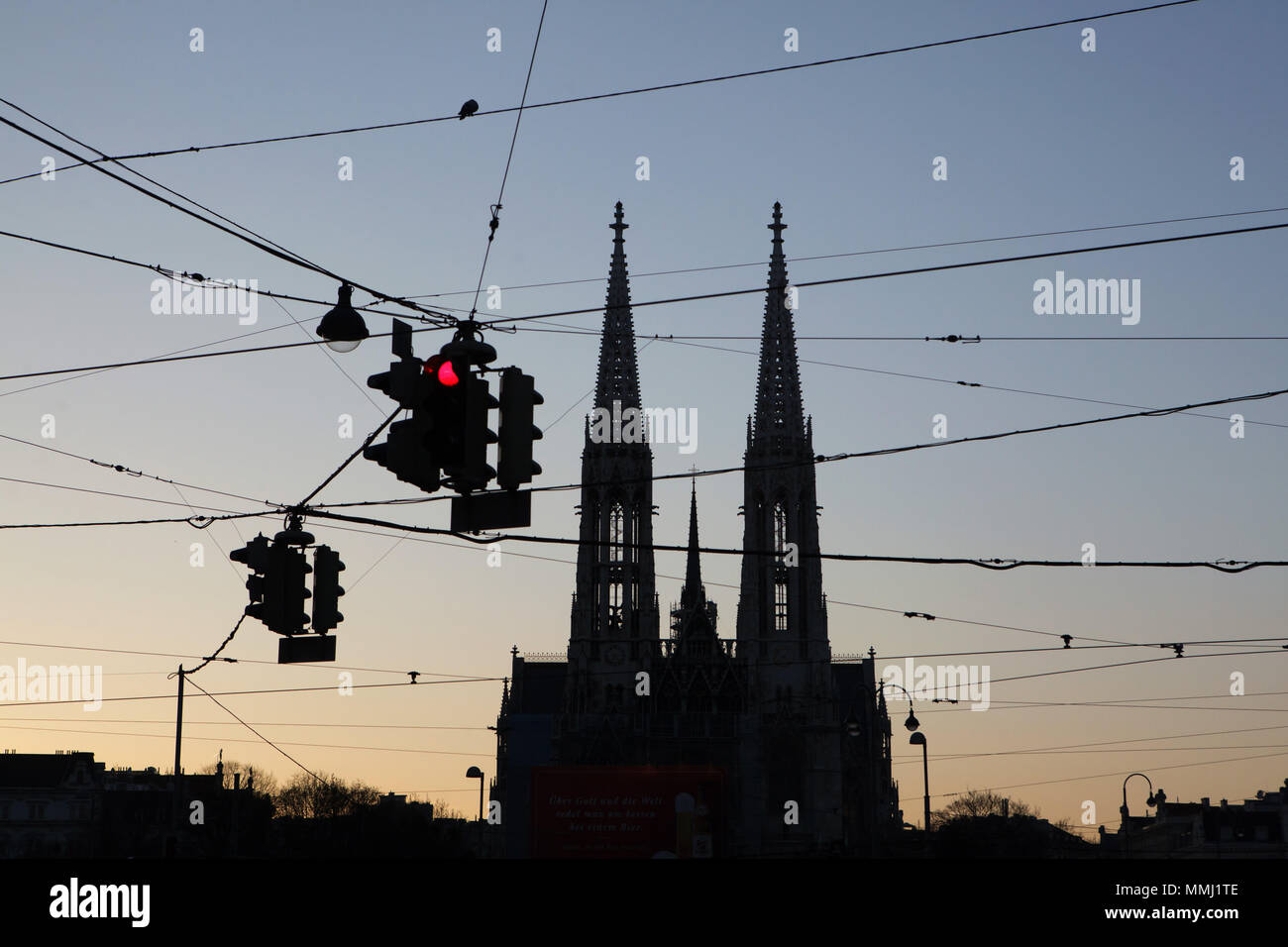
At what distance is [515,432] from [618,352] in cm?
7653

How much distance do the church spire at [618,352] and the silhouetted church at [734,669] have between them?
0.26ft

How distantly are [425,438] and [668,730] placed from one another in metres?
77.3

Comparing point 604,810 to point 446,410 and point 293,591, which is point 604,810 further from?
point 446,410

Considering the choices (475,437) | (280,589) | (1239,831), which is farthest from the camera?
(1239,831)

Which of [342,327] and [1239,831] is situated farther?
[1239,831]

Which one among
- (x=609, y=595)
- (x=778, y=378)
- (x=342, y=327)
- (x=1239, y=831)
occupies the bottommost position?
(x=1239, y=831)

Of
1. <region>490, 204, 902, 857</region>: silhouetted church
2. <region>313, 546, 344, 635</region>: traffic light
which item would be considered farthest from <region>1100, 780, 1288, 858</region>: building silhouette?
<region>313, 546, 344, 635</region>: traffic light

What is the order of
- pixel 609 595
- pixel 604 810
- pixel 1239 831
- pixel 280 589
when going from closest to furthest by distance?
pixel 280 589
pixel 604 810
pixel 609 595
pixel 1239 831

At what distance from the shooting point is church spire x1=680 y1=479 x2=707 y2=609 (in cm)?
9539

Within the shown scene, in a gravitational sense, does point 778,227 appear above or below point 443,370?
above

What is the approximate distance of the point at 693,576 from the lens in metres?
109

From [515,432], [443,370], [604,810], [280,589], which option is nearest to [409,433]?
[443,370]

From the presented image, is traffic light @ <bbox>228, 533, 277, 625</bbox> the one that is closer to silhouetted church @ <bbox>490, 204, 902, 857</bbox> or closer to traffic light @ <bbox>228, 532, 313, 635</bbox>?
traffic light @ <bbox>228, 532, 313, 635</bbox>
